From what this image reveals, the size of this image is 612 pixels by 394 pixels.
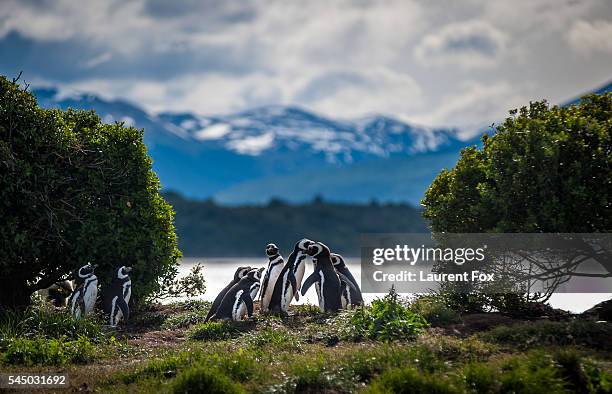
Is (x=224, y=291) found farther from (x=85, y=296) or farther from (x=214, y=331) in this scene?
(x=85, y=296)

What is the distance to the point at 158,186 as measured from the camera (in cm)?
1992

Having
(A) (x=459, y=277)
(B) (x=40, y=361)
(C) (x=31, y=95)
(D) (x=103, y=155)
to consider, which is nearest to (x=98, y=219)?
(D) (x=103, y=155)

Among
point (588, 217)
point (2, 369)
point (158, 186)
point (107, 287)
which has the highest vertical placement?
point (158, 186)

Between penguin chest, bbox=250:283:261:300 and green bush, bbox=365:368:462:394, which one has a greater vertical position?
penguin chest, bbox=250:283:261:300

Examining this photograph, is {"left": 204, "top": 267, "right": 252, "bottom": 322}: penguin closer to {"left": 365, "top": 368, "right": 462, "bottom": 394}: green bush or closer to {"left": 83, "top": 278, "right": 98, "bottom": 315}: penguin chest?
{"left": 83, "top": 278, "right": 98, "bottom": 315}: penguin chest

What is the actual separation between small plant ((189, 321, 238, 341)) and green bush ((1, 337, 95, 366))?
88.7 inches

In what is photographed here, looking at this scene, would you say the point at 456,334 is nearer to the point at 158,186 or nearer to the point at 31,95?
the point at 158,186

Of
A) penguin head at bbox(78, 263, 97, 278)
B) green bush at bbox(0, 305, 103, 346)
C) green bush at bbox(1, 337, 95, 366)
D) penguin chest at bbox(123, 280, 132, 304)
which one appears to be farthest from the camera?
penguin chest at bbox(123, 280, 132, 304)

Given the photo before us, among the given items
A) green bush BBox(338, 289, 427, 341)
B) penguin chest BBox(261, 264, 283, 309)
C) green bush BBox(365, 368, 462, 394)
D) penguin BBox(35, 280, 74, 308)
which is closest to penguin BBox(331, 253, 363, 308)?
penguin chest BBox(261, 264, 283, 309)

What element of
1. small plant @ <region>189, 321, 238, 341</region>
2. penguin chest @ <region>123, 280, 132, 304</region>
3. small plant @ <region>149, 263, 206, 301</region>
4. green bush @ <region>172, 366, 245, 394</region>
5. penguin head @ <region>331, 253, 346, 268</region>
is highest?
penguin head @ <region>331, 253, 346, 268</region>

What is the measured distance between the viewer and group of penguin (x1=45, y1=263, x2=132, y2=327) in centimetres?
1772

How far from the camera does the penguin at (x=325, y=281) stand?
18.4 meters

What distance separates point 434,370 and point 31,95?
10.9 m

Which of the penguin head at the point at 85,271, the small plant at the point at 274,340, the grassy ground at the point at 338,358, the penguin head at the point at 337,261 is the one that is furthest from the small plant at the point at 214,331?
the penguin head at the point at 337,261
